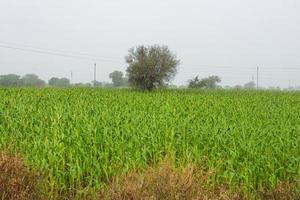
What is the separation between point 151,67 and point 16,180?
42048 mm

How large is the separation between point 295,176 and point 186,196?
9.36 feet

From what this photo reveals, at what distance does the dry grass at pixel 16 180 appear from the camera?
18.9 ft

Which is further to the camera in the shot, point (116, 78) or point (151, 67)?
point (116, 78)

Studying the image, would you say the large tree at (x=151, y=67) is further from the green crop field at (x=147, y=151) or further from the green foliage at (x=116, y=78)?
the green foliage at (x=116, y=78)

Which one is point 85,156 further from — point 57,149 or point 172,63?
point 172,63

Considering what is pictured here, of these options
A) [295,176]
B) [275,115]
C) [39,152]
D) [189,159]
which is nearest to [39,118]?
[39,152]

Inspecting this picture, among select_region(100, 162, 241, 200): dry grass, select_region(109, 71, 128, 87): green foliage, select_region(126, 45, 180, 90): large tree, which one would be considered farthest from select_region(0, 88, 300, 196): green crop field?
select_region(109, 71, 128, 87): green foliage

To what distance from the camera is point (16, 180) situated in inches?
235

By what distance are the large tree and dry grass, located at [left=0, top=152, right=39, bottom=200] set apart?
4151 cm

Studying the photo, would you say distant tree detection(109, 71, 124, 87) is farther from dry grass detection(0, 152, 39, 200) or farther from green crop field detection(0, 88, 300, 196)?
dry grass detection(0, 152, 39, 200)

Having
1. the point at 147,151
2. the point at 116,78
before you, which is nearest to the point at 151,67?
the point at 147,151

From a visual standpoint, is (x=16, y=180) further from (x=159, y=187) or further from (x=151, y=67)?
(x=151, y=67)

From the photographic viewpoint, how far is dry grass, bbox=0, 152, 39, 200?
227 inches

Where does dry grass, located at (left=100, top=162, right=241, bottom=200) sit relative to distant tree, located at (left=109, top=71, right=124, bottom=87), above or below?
below
